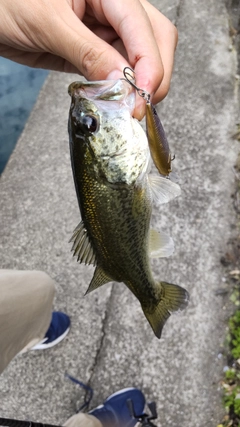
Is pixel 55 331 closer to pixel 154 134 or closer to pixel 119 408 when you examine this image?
pixel 119 408

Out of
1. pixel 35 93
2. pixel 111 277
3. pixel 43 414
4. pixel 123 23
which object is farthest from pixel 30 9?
pixel 35 93

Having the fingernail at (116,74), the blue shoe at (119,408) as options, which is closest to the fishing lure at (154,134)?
the fingernail at (116,74)

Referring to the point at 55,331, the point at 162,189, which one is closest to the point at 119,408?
the point at 55,331

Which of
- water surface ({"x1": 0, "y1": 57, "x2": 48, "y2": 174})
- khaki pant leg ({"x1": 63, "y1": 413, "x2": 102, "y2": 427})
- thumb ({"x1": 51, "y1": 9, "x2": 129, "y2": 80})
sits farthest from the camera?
water surface ({"x1": 0, "y1": 57, "x2": 48, "y2": 174})

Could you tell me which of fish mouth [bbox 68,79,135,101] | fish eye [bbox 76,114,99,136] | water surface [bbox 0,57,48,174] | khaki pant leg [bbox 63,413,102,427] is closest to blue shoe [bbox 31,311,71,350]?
khaki pant leg [bbox 63,413,102,427]

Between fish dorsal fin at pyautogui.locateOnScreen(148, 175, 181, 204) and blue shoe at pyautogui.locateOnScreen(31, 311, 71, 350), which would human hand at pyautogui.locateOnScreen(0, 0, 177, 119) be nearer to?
fish dorsal fin at pyautogui.locateOnScreen(148, 175, 181, 204)
